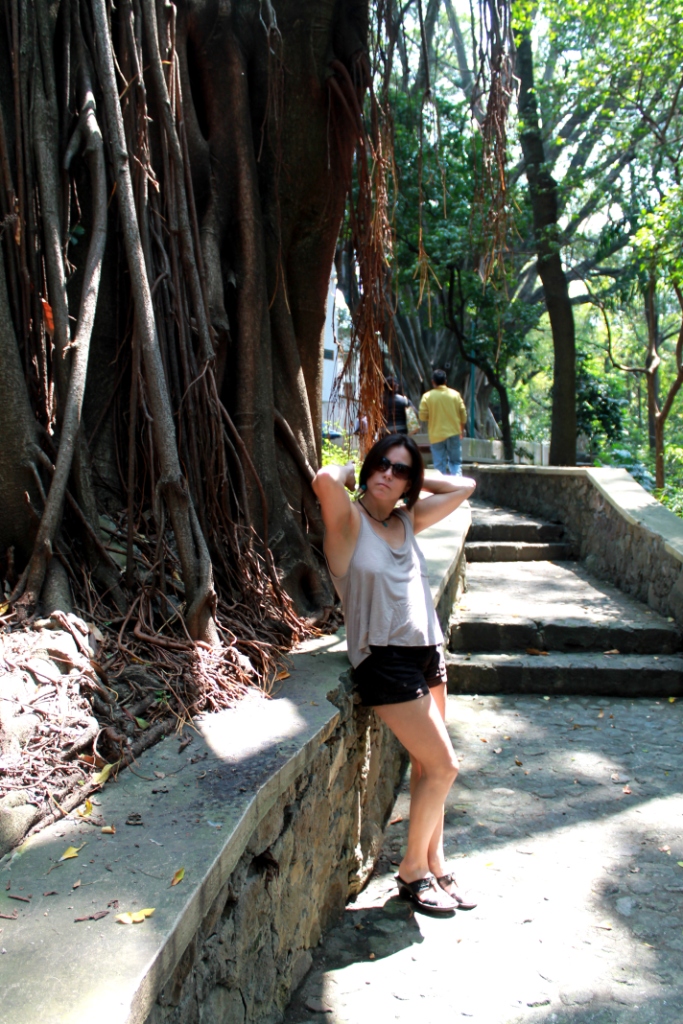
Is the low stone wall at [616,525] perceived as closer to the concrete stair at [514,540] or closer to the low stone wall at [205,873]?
the concrete stair at [514,540]

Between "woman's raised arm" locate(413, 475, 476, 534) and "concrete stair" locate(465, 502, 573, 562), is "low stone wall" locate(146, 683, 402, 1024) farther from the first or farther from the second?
Answer: "concrete stair" locate(465, 502, 573, 562)

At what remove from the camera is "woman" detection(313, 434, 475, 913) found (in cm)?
303

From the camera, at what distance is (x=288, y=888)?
258cm

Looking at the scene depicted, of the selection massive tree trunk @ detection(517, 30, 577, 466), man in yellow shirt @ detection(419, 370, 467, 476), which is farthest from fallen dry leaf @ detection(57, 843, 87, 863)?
massive tree trunk @ detection(517, 30, 577, 466)

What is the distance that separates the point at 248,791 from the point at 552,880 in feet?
5.41

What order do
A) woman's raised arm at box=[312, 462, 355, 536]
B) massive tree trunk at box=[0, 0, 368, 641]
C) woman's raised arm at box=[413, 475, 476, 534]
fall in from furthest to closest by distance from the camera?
woman's raised arm at box=[413, 475, 476, 534], massive tree trunk at box=[0, 0, 368, 641], woman's raised arm at box=[312, 462, 355, 536]

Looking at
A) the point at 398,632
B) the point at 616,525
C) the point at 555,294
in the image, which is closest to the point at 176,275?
the point at 398,632

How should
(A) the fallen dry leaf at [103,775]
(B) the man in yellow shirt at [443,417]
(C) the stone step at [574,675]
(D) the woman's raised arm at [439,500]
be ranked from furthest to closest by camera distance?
(B) the man in yellow shirt at [443,417] → (C) the stone step at [574,675] → (D) the woman's raised arm at [439,500] → (A) the fallen dry leaf at [103,775]

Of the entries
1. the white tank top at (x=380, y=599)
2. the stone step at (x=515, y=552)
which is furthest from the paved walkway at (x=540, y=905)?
the stone step at (x=515, y=552)

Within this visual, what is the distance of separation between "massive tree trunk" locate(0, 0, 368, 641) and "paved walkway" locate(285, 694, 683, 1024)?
1203 mm

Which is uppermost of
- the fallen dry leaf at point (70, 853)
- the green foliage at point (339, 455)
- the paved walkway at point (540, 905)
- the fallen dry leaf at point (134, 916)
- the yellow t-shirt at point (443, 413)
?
the yellow t-shirt at point (443, 413)

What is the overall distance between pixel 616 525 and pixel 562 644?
1748 mm

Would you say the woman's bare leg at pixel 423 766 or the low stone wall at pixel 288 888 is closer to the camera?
the low stone wall at pixel 288 888

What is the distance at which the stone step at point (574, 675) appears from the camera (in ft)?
17.1
